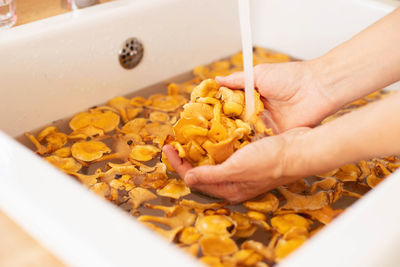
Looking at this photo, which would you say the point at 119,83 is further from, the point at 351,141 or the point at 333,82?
the point at 351,141

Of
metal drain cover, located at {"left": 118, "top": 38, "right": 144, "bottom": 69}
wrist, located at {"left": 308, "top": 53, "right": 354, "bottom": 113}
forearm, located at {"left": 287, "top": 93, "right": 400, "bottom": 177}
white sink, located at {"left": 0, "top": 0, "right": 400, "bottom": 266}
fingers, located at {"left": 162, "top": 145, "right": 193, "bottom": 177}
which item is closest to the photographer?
white sink, located at {"left": 0, "top": 0, "right": 400, "bottom": 266}

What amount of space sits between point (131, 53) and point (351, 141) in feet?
2.35

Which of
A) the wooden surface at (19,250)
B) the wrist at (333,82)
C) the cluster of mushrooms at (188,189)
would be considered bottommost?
the cluster of mushrooms at (188,189)

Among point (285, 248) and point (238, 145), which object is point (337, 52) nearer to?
point (238, 145)

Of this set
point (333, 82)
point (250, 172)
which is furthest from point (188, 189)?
point (333, 82)

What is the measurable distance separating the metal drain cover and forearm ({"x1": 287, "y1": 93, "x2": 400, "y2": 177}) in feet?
1.98

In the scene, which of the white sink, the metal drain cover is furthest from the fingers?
the metal drain cover

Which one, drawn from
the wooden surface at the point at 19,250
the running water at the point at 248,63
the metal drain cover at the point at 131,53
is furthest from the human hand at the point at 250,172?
the metal drain cover at the point at 131,53

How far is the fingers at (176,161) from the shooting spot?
3.06 feet

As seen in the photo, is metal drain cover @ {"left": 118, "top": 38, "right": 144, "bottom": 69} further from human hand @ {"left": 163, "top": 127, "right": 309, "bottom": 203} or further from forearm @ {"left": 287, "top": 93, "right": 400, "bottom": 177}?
forearm @ {"left": 287, "top": 93, "right": 400, "bottom": 177}

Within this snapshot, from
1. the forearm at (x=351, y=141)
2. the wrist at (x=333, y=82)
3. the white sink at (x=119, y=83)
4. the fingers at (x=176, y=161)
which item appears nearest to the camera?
the white sink at (x=119, y=83)

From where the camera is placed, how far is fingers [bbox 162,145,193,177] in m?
0.93

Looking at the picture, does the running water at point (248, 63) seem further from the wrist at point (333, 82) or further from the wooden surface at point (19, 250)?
the wooden surface at point (19, 250)

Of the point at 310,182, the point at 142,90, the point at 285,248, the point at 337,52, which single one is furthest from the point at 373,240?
the point at 142,90
